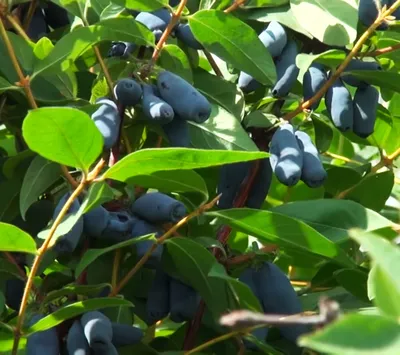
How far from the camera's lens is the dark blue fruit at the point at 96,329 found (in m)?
0.92

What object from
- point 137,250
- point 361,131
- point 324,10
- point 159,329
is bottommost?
point 159,329

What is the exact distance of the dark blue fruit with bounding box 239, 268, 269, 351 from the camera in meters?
1.02

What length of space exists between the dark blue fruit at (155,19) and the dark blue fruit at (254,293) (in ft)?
0.95

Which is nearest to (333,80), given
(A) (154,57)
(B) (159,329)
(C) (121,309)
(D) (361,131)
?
(D) (361,131)

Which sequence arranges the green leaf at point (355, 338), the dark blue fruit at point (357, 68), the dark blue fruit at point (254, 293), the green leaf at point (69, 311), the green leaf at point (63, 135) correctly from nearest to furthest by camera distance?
the green leaf at point (355, 338) < the green leaf at point (63, 135) < the green leaf at point (69, 311) < the dark blue fruit at point (254, 293) < the dark blue fruit at point (357, 68)

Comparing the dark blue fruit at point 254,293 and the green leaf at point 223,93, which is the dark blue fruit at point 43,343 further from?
the green leaf at point 223,93

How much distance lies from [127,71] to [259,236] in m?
0.24

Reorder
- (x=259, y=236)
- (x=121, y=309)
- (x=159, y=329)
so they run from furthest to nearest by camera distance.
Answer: (x=159, y=329) → (x=121, y=309) → (x=259, y=236)

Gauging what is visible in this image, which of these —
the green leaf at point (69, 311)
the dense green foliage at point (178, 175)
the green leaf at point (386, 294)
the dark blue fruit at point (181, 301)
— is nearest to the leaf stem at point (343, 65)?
the dense green foliage at point (178, 175)

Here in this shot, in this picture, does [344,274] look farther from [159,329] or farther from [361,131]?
[159,329]

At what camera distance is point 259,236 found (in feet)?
3.25

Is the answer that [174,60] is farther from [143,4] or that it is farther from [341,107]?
[341,107]

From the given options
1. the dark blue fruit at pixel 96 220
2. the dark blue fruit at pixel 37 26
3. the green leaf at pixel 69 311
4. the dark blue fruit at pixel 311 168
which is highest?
the dark blue fruit at pixel 311 168

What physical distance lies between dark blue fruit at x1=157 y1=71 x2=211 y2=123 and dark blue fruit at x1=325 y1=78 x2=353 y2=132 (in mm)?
188
